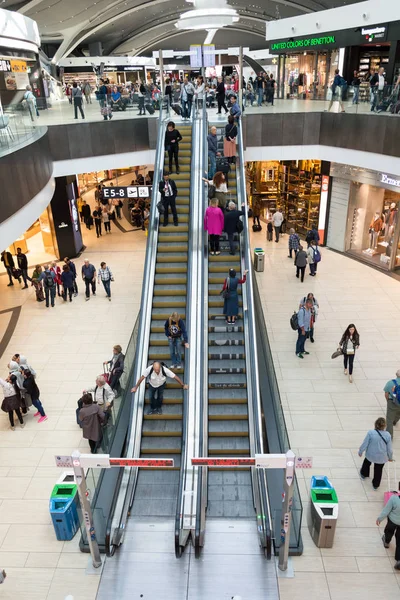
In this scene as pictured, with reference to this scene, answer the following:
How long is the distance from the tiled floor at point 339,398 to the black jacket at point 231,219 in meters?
3.37

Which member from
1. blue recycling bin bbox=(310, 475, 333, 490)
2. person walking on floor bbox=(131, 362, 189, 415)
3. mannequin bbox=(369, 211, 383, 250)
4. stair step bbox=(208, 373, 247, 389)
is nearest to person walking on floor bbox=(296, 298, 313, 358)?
stair step bbox=(208, 373, 247, 389)

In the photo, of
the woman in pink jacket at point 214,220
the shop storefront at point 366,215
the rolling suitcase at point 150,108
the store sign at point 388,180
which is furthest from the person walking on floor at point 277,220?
the woman in pink jacket at point 214,220

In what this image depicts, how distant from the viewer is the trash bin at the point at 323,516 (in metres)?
6.80

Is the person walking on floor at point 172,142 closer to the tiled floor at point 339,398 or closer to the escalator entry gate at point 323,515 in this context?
the tiled floor at point 339,398

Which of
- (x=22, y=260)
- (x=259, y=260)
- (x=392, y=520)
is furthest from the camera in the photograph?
(x=259, y=260)

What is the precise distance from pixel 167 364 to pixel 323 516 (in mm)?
Answer: 4249

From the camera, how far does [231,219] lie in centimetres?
1119

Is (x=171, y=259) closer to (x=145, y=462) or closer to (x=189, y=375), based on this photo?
(x=189, y=375)

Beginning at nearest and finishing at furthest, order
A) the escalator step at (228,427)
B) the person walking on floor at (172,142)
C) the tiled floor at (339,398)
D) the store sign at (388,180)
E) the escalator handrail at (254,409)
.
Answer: the tiled floor at (339,398), the escalator handrail at (254,409), the escalator step at (228,427), the person walking on floor at (172,142), the store sign at (388,180)

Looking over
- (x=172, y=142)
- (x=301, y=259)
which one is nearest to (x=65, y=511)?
(x=172, y=142)

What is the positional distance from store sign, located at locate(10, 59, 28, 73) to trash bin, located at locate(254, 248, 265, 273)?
14.2m

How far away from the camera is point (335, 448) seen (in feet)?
29.5

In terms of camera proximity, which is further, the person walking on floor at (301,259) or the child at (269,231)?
the child at (269,231)

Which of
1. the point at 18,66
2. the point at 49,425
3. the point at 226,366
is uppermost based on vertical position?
the point at 18,66
